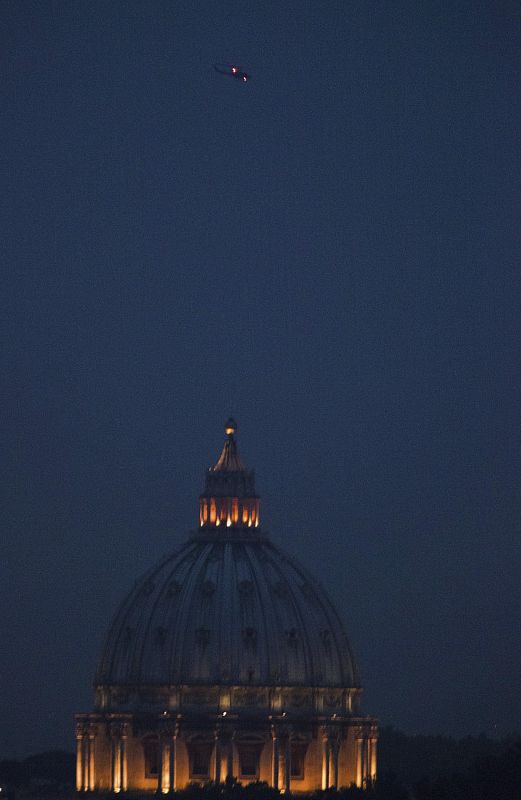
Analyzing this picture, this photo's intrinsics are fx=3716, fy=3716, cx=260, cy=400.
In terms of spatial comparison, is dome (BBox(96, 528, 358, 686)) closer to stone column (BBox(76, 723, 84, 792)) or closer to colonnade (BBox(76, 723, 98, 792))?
colonnade (BBox(76, 723, 98, 792))

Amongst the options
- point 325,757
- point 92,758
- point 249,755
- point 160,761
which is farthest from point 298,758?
point 92,758

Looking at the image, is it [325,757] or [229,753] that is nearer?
[229,753]

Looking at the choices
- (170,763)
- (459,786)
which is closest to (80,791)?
(170,763)

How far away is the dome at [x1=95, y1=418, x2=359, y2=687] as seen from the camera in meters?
175

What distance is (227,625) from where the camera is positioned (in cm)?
17475

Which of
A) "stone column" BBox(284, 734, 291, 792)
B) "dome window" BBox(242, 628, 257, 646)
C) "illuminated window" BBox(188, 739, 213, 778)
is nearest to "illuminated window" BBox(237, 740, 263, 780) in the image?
"stone column" BBox(284, 734, 291, 792)

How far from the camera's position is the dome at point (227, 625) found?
175m

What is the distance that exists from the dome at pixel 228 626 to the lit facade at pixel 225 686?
5 centimetres

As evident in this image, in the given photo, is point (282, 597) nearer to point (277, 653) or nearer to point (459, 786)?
point (277, 653)

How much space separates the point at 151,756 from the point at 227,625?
7.50 metres

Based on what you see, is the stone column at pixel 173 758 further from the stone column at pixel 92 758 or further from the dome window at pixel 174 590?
the dome window at pixel 174 590

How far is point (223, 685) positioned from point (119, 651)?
573cm

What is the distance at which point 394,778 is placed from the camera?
162875 millimetres

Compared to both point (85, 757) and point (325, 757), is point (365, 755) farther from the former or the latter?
point (85, 757)
